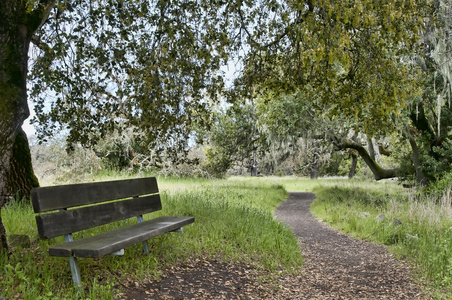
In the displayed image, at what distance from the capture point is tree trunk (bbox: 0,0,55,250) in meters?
4.57

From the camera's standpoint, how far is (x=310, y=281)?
17.4 ft

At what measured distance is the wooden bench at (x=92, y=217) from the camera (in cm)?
346

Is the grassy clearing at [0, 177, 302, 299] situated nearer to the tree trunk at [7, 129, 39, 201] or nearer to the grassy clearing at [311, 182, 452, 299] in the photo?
the tree trunk at [7, 129, 39, 201]

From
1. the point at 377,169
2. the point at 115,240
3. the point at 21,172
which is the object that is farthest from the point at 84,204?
the point at 377,169

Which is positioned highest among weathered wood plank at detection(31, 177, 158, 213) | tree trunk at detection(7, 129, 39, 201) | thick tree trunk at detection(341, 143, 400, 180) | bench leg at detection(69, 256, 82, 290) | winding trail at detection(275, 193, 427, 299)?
tree trunk at detection(7, 129, 39, 201)

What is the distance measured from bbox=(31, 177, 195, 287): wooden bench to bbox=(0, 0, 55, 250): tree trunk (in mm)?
1137

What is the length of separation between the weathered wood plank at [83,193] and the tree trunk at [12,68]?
127cm

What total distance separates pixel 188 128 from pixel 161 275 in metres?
2.73

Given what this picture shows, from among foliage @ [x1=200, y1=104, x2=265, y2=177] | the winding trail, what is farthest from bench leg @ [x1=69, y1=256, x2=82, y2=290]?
foliage @ [x1=200, y1=104, x2=265, y2=177]

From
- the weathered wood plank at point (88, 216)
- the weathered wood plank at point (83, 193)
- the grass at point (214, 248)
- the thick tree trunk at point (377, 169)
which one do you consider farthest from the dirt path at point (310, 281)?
the thick tree trunk at point (377, 169)

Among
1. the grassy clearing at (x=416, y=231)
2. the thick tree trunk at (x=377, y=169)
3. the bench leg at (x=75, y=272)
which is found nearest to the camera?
the bench leg at (x=75, y=272)

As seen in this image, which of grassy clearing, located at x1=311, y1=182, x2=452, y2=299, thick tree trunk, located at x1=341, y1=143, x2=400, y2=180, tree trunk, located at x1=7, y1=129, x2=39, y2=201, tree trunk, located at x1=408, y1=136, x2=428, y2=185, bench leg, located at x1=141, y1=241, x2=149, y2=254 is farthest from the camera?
thick tree trunk, located at x1=341, y1=143, x2=400, y2=180

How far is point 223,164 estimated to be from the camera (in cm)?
1816

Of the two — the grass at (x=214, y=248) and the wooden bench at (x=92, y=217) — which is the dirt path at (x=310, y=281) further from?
the wooden bench at (x=92, y=217)
